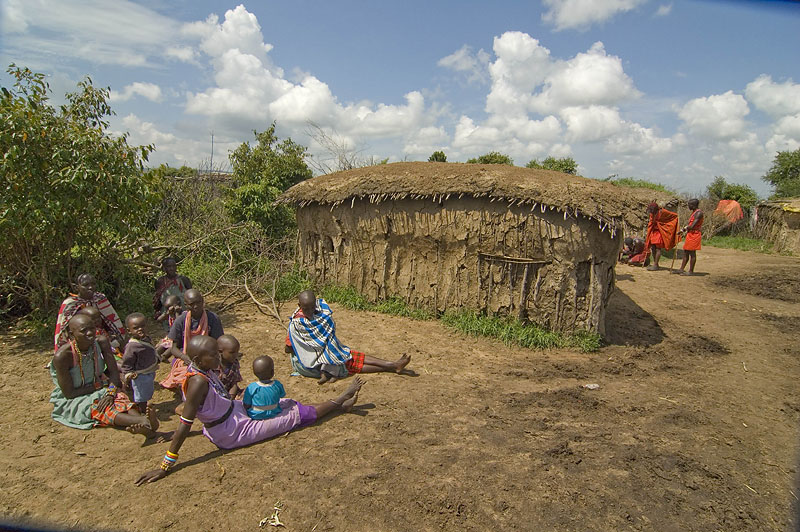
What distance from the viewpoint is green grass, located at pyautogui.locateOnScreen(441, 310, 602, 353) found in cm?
638

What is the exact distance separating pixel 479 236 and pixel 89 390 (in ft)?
17.2

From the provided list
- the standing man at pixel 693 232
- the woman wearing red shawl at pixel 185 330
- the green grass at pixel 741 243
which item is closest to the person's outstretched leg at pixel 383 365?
the woman wearing red shawl at pixel 185 330

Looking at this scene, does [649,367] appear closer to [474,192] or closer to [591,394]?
[591,394]

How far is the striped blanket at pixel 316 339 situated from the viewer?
A: 4.89 metres

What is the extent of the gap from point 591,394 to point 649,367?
4.94 ft

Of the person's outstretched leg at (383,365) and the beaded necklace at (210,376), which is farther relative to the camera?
the person's outstretched leg at (383,365)

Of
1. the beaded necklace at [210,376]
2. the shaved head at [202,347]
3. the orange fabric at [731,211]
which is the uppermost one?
the orange fabric at [731,211]

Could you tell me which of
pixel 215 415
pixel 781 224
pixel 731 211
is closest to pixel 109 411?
pixel 215 415

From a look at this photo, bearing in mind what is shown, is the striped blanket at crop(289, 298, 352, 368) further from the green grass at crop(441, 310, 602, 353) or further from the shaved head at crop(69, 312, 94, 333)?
the green grass at crop(441, 310, 602, 353)

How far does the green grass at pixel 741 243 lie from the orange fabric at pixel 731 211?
0.88m

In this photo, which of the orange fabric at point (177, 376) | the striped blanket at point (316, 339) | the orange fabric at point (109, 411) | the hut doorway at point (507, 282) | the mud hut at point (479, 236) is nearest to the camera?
the orange fabric at point (109, 411)

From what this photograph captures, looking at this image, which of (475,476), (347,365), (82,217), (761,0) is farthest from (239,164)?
(761,0)

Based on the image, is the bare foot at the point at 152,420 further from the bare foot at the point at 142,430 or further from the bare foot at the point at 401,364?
the bare foot at the point at 401,364

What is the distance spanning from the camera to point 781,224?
15.7m
